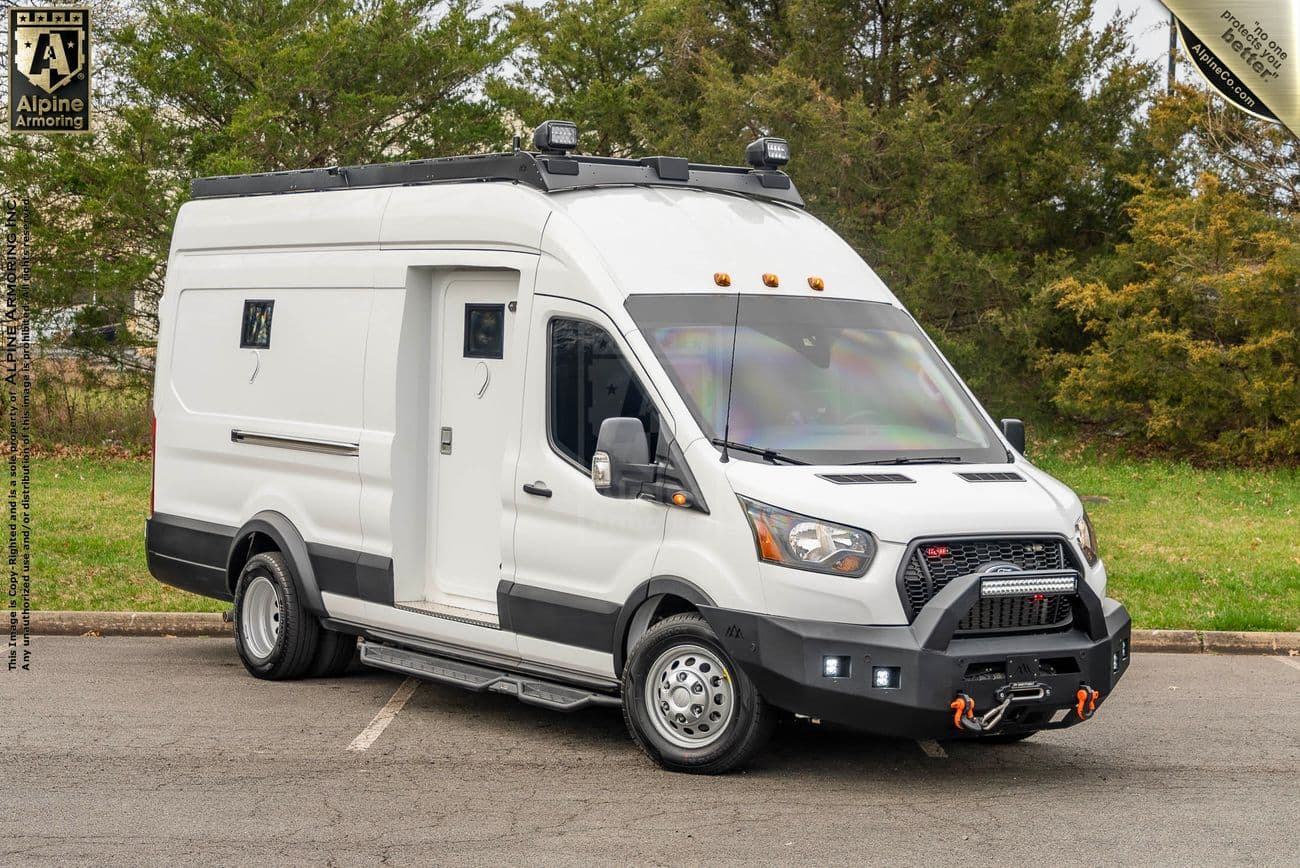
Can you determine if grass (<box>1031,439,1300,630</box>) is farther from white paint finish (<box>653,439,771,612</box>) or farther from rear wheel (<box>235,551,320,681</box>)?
rear wheel (<box>235,551,320,681</box>)

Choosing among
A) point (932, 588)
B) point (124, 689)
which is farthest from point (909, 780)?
point (124, 689)

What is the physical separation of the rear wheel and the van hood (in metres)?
3.43

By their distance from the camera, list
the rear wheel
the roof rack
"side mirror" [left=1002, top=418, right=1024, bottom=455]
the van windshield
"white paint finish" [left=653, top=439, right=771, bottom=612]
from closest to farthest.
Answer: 1. "white paint finish" [left=653, top=439, right=771, bottom=612]
2. the van windshield
3. "side mirror" [left=1002, top=418, right=1024, bottom=455]
4. the roof rack
5. the rear wheel

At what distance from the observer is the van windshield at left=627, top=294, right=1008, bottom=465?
24.7 feet

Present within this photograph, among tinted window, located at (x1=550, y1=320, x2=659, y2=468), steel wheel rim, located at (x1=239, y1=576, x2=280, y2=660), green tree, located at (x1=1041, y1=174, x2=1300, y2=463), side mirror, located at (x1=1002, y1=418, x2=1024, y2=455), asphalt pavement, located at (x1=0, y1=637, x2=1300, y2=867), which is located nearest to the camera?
asphalt pavement, located at (x1=0, y1=637, x2=1300, y2=867)

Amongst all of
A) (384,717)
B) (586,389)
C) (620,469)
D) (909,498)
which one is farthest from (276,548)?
(909,498)

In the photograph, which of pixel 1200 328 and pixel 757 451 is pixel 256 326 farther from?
pixel 1200 328

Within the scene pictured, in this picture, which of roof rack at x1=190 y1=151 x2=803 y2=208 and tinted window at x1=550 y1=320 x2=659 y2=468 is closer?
tinted window at x1=550 y1=320 x2=659 y2=468

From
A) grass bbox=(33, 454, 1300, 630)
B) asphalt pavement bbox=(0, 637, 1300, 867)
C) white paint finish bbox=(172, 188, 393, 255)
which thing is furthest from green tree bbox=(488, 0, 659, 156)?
asphalt pavement bbox=(0, 637, 1300, 867)

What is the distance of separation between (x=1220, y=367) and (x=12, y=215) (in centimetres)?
1629

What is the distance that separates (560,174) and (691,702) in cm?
271

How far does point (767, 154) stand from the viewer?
9133mm

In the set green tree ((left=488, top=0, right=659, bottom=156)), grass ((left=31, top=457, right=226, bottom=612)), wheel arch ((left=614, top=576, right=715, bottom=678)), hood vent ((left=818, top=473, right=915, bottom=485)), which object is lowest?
grass ((left=31, top=457, right=226, bottom=612))

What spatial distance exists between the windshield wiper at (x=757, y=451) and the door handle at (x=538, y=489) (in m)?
1.03
